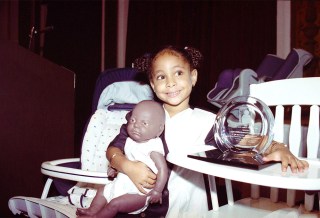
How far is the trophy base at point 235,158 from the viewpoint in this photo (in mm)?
835

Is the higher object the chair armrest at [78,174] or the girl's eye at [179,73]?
the girl's eye at [179,73]

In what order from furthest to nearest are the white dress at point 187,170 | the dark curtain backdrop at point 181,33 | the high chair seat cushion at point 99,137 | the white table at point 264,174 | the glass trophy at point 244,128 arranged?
the dark curtain backdrop at point 181,33
the high chair seat cushion at point 99,137
the white dress at point 187,170
the glass trophy at point 244,128
the white table at point 264,174

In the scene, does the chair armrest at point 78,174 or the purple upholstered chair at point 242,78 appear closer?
the chair armrest at point 78,174

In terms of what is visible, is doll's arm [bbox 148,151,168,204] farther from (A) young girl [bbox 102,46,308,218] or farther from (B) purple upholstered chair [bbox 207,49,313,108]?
(B) purple upholstered chair [bbox 207,49,313,108]

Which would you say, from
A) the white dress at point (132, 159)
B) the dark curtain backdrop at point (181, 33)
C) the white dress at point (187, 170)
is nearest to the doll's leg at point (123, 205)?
the white dress at point (132, 159)

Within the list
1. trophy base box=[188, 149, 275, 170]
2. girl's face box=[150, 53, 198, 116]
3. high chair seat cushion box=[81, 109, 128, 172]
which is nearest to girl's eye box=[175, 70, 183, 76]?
girl's face box=[150, 53, 198, 116]

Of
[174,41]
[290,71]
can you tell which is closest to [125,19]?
[174,41]

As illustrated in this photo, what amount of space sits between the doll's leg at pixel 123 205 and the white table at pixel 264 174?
0.72 ft

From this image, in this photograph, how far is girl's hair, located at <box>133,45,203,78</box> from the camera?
4.19ft

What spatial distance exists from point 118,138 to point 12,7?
3018 mm

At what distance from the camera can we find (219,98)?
2.11 metres

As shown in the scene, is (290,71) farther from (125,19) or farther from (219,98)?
(125,19)

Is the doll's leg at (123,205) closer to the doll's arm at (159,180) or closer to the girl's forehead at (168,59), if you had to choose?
the doll's arm at (159,180)

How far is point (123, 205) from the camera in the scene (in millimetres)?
1056
